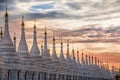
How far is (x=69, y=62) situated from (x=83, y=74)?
29.6 meters

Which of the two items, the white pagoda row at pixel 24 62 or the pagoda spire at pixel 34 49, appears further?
the pagoda spire at pixel 34 49

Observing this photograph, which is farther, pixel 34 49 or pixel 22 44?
pixel 34 49

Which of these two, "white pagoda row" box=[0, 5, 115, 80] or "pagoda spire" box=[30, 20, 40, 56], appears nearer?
"white pagoda row" box=[0, 5, 115, 80]

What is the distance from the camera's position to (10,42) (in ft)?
346

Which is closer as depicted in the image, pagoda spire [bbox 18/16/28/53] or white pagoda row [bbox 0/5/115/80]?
white pagoda row [bbox 0/5/115/80]

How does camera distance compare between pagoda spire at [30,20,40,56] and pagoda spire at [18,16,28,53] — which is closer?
pagoda spire at [18,16,28,53]

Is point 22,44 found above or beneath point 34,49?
above

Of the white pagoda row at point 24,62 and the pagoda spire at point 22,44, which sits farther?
the pagoda spire at point 22,44

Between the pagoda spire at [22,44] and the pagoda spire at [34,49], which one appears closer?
the pagoda spire at [22,44]

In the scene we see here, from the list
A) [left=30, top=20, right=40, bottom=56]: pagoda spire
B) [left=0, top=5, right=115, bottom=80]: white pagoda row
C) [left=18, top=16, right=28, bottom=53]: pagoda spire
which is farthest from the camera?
[left=30, top=20, right=40, bottom=56]: pagoda spire

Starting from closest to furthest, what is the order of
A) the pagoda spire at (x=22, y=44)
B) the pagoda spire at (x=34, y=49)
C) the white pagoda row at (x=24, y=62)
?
the white pagoda row at (x=24, y=62), the pagoda spire at (x=22, y=44), the pagoda spire at (x=34, y=49)

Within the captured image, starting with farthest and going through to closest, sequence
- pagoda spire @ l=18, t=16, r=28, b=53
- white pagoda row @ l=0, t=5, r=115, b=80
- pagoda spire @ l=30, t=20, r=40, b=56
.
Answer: pagoda spire @ l=30, t=20, r=40, b=56
pagoda spire @ l=18, t=16, r=28, b=53
white pagoda row @ l=0, t=5, r=115, b=80

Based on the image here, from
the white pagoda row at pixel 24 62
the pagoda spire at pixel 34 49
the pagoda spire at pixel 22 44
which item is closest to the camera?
the white pagoda row at pixel 24 62

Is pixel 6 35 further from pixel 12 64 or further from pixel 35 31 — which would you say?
pixel 35 31
